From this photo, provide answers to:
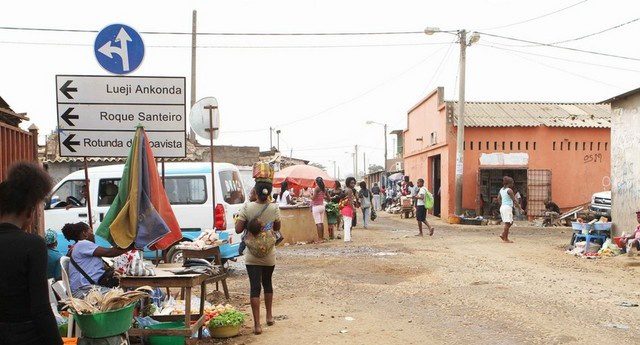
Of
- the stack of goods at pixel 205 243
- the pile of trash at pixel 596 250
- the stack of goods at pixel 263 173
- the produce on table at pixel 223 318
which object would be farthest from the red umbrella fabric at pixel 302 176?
the produce on table at pixel 223 318

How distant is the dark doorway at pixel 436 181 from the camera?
96.0 ft

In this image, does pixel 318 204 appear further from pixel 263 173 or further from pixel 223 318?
pixel 223 318

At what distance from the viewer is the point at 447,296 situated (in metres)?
8.61

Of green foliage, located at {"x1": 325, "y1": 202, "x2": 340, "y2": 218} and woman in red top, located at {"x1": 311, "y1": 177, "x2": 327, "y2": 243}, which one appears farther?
green foliage, located at {"x1": 325, "y1": 202, "x2": 340, "y2": 218}

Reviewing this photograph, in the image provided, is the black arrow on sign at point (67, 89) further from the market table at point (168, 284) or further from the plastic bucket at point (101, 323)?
the plastic bucket at point (101, 323)

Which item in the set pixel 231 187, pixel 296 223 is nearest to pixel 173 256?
pixel 231 187

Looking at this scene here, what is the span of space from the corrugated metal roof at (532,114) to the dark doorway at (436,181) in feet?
10.8

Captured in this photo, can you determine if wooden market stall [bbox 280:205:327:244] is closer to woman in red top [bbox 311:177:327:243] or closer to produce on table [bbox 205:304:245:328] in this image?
woman in red top [bbox 311:177:327:243]

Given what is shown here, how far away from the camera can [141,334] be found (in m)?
5.77

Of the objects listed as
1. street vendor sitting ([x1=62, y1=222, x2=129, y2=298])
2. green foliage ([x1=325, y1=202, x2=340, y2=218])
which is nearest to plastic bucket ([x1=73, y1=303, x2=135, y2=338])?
street vendor sitting ([x1=62, y1=222, x2=129, y2=298])

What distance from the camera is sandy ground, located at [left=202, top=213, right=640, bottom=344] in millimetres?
6504

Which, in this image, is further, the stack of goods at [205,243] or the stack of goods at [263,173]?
the stack of goods at [205,243]

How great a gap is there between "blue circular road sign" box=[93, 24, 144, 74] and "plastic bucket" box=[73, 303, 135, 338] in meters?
2.94

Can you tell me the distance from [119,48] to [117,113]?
699 mm
